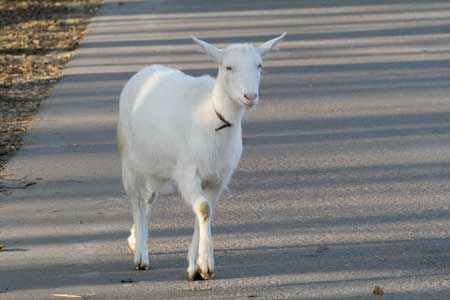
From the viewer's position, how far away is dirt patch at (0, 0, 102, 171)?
12.7 metres

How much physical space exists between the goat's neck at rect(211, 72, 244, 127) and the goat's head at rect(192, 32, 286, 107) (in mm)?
47

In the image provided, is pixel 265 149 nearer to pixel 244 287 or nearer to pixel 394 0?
Result: pixel 244 287

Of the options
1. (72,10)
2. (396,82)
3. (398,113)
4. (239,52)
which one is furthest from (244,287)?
(72,10)

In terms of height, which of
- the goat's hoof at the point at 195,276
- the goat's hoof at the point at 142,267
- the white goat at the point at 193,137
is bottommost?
the goat's hoof at the point at 142,267

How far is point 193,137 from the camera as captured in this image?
7461mm

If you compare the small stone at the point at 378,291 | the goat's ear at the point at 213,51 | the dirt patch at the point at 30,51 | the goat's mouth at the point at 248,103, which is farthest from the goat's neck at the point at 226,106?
the dirt patch at the point at 30,51

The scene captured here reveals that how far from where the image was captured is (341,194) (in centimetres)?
973

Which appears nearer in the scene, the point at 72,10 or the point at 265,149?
the point at 265,149

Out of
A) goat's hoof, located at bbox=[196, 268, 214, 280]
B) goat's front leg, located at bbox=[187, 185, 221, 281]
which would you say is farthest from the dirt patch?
goat's hoof, located at bbox=[196, 268, 214, 280]

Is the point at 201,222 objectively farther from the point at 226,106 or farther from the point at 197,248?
the point at 226,106

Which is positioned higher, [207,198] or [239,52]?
[239,52]

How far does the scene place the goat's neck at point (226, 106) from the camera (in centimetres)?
741

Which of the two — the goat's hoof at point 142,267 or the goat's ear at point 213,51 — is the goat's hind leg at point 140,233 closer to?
the goat's hoof at point 142,267

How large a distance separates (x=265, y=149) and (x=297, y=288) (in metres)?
4.10
